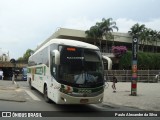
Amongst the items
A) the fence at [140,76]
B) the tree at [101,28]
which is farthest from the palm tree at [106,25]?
the fence at [140,76]

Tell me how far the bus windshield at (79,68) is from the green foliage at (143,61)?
1917 inches

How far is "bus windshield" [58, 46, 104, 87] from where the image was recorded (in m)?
13.8

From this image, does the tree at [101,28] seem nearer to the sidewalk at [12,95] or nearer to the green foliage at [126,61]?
the green foliage at [126,61]

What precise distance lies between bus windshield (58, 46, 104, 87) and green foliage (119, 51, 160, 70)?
48695 millimetres

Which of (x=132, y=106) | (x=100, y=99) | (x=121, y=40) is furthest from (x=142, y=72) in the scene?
(x=100, y=99)

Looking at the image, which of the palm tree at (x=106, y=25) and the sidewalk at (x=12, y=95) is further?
the palm tree at (x=106, y=25)

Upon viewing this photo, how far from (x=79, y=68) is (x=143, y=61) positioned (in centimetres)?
5244

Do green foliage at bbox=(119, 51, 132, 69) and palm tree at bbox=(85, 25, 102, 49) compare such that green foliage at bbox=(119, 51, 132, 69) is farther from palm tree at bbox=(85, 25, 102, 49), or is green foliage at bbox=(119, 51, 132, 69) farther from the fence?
the fence

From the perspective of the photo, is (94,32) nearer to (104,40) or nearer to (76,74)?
(104,40)

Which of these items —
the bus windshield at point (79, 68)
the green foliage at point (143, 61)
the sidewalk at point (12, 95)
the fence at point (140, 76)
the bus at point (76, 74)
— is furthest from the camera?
the green foliage at point (143, 61)

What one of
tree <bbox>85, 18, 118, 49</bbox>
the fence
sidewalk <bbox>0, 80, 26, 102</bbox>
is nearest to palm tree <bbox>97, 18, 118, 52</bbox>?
tree <bbox>85, 18, 118, 49</bbox>

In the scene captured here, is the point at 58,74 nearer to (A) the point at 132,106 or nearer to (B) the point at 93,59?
(B) the point at 93,59

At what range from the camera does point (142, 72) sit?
46.6m

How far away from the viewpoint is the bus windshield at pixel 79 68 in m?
13.8
